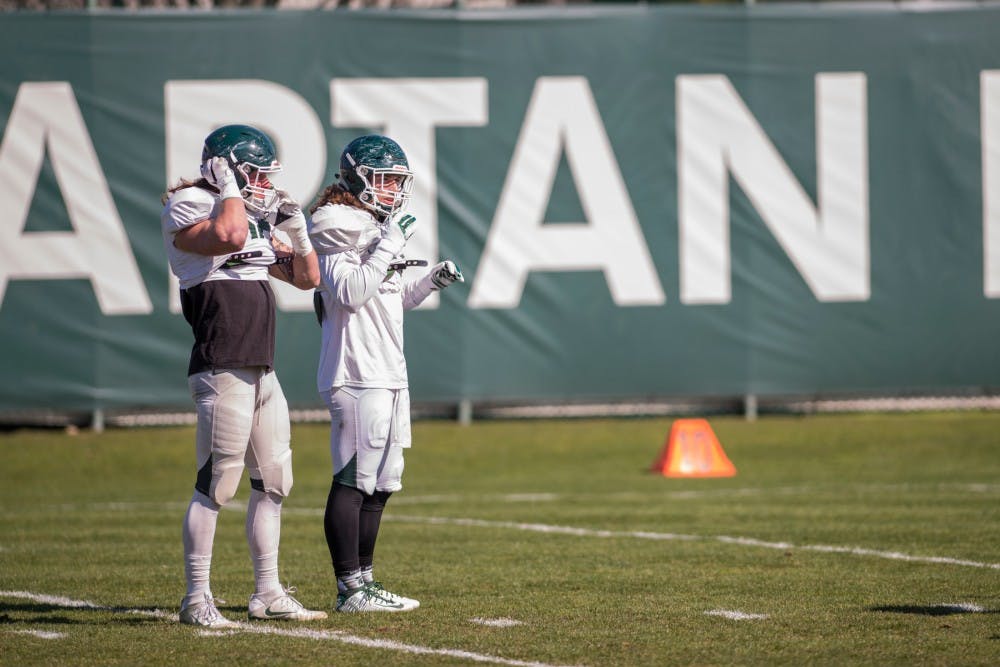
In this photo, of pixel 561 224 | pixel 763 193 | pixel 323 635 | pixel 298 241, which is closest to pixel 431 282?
pixel 298 241

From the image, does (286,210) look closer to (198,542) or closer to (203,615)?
(198,542)

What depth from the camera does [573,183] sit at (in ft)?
46.4

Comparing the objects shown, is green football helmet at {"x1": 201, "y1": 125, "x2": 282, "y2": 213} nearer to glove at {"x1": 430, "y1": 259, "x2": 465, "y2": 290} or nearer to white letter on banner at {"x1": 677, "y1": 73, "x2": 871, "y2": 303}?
glove at {"x1": 430, "y1": 259, "x2": 465, "y2": 290}

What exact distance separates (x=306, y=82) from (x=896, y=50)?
6011 mm

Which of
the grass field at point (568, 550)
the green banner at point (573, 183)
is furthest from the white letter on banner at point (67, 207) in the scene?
the grass field at point (568, 550)

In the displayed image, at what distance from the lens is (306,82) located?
14.0 metres

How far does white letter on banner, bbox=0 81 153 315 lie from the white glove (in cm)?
786

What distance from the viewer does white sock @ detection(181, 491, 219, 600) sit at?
20.0ft

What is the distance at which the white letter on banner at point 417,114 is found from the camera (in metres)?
14.0

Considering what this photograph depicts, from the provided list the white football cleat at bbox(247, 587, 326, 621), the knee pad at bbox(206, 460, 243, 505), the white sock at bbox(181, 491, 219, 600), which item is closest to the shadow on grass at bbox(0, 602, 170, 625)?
the white sock at bbox(181, 491, 219, 600)

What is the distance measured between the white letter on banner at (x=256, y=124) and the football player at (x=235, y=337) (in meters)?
7.46

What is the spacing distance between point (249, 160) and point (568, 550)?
3.33 metres

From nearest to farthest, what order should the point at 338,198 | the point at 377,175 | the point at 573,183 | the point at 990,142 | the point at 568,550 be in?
the point at 377,175 < the point at 338,198 < the point at 568,550 < the point at 573,183 < the point at 990,142

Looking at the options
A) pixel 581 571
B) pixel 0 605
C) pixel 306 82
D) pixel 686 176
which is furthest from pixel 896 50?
pixel 0 605
